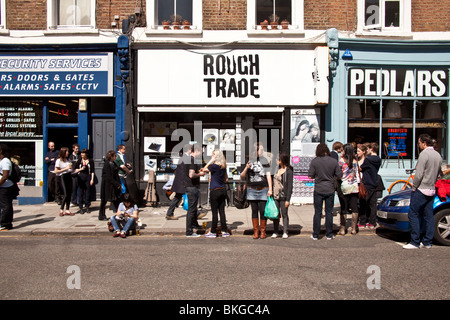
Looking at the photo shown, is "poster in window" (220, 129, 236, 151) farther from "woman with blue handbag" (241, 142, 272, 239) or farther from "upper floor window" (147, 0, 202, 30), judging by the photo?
"woman with blue handbag" (241, 142, 272, 239)

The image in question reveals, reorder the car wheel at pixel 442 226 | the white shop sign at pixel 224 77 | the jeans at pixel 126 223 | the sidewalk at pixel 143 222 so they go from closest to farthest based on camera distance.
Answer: the car wheel at pixel 442 226 → the jeans at pixel 126 223 → the sidewalk at pixel 143 222 → the white shop sign at pixel 224 77

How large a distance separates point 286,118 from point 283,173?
438 centimetres

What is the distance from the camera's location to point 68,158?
39.1 ft

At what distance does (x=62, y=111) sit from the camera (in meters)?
13.0

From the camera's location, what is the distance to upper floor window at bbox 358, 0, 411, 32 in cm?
1277

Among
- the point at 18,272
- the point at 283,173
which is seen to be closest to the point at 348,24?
the point at 283,173

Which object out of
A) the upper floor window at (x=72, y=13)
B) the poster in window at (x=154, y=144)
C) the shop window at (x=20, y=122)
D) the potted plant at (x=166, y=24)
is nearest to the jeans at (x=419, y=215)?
the poster in window at (x=154, y=144)

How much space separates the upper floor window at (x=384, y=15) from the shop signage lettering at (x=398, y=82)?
4.27 feet

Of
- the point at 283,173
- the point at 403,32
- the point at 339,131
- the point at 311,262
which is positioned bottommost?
the point at 311,262

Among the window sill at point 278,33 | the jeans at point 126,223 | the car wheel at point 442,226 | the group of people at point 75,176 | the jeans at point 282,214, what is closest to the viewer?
the car wheel at point 442,226

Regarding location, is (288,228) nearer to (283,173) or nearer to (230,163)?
(283,173)

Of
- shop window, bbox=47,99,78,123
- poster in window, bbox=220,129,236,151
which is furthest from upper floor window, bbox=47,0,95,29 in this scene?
poster in window, bbox=220,129,236,151

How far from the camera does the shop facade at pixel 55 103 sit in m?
12.6

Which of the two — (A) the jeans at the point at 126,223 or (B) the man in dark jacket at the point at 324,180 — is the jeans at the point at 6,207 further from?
(B) the man in dark jacket at the point at 324,180
